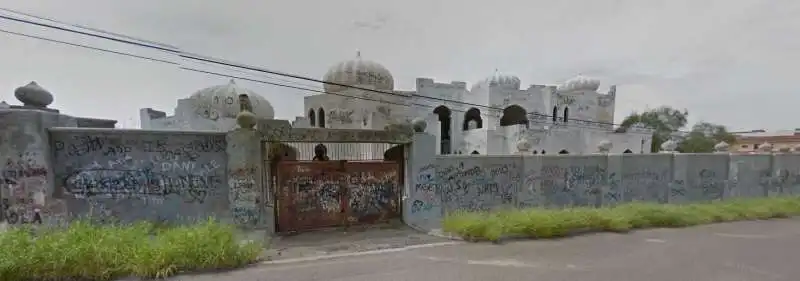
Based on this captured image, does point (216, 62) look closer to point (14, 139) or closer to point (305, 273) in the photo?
point (14, 139)

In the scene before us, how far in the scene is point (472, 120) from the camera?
2928cm

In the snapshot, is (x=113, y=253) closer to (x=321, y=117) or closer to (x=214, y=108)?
(x=214, y=108)

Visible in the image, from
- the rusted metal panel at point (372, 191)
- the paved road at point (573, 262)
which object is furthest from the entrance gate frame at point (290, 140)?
the paved road at point (573, 262)

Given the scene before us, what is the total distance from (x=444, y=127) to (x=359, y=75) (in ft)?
32.3

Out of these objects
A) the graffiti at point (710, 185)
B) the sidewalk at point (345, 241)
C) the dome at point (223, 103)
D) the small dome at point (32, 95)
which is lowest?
the sidewalk at point (345, 241)

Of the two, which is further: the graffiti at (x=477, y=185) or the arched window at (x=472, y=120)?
the arched window at (x=472, y=120)

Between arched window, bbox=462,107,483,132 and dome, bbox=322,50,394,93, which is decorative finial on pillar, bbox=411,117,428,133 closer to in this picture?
dome, bbox=322,50,394,93

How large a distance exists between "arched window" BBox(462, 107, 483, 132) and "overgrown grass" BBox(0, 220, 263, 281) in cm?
2422

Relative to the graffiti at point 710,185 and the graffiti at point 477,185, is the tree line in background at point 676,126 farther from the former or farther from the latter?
the graffiti at point 477,185

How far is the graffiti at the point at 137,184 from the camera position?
6469mm

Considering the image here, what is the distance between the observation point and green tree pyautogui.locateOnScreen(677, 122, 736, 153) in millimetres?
37031

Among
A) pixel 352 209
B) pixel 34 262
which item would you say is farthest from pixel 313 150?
pixel 34 262

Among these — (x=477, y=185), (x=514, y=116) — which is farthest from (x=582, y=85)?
(x=477, y=185)

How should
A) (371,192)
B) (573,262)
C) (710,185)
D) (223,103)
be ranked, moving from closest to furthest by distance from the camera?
(573,262)
(371,192)
(710,185)
(223,103)
